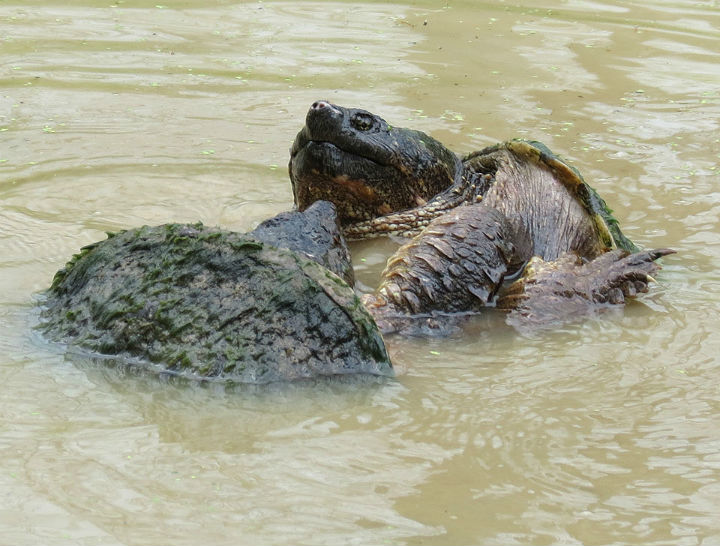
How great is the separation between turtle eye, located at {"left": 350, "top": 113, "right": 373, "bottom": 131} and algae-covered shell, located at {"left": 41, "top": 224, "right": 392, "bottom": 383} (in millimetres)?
1727

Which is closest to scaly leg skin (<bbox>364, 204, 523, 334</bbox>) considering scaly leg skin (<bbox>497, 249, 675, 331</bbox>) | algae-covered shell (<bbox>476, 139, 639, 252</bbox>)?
scaly leg skin (<bbox>497, 249, 675, 331</bbox>)

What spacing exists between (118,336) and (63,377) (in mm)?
228

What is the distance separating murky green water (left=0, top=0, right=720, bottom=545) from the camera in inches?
102

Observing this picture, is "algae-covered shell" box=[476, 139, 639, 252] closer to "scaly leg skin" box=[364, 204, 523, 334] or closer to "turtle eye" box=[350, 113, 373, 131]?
"scaly leg skin" box=[364, 204, 523, 334]

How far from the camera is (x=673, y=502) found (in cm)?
268

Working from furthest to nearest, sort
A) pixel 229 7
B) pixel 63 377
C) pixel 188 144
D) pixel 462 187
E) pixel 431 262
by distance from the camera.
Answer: pixel 229 7 < pixel 188 144 < pixel 462 187 < pixel 431 262 < pixel 63 377

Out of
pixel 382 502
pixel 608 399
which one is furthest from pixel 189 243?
pixel 608 399

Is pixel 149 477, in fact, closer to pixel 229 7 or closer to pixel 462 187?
pixel 462 187

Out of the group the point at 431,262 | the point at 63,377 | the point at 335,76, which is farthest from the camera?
the point at 335,76

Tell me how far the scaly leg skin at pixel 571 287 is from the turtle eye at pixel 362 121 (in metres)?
1.14

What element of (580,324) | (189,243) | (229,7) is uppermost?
(229,7)

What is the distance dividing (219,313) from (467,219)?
155cm

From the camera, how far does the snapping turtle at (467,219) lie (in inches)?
166

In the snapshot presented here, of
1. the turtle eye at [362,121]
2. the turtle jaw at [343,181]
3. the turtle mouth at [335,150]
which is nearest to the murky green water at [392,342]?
the turtle jaw at [343,181]
